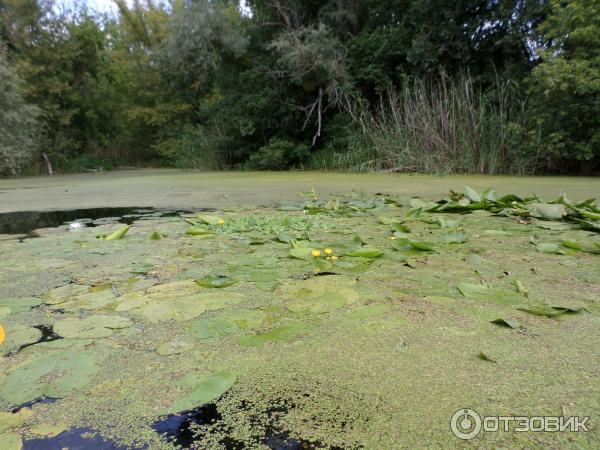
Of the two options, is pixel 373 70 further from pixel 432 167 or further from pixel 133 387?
pixel 133 387

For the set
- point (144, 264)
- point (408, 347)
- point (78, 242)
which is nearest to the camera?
point (408, 347)

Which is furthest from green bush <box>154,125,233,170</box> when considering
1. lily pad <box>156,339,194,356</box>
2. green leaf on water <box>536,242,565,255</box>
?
lily pad <box>156,339,194,356</box>

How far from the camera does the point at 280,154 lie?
6922 millimetres

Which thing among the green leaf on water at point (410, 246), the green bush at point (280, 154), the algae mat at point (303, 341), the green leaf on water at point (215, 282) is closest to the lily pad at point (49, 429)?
the algae mat at point (303, 341)

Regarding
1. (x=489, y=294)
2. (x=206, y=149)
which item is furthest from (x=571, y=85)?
(x=206, y=149)

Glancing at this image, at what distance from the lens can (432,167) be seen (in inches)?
187

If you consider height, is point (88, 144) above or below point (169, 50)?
below

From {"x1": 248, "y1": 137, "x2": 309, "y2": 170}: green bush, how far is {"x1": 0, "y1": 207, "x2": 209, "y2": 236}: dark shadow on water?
4660mm

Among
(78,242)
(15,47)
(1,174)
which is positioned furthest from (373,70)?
(15,47)

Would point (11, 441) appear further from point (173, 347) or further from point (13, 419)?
point (173, 347)

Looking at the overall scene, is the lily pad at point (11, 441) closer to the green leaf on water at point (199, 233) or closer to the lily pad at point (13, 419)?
the lily pad at point (13, 419)

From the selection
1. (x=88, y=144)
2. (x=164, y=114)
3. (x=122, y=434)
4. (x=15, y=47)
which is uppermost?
(x=15, y=47)

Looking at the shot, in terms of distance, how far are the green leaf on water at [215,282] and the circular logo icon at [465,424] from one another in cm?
59

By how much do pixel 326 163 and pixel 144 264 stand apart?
18.9 ft
